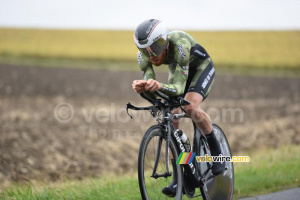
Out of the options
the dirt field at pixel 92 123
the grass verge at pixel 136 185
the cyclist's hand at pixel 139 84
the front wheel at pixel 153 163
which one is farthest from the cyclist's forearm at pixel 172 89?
the dirt field at pixel 92 123

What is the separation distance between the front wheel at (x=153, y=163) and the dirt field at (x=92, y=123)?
119 inches

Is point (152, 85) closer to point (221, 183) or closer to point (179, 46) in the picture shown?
point (179, 46)

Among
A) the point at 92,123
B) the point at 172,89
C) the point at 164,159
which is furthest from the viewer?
the point at 92,123

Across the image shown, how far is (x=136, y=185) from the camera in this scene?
22.6 ft

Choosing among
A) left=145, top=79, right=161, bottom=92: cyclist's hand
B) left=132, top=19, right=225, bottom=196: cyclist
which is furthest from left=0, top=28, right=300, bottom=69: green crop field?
left=145, top=79, right=161, bottom=92: cyclist's hand

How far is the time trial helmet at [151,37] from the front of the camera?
4.67 m

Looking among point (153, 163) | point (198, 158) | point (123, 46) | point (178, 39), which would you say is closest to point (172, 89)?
point (178, 39)

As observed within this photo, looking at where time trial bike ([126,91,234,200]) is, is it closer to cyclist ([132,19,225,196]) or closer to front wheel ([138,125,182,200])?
front wheel ([138,125,182,200])

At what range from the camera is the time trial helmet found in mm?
4672

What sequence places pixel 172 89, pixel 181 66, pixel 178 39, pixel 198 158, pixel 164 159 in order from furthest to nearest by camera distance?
pixel 198 158
pixel 178 39
pixel 181 66
pixel 164 159
pixel 172 89

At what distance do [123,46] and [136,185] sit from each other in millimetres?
39080

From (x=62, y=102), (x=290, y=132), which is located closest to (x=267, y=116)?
(x=290, y=132)

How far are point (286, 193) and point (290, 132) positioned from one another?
7366mm

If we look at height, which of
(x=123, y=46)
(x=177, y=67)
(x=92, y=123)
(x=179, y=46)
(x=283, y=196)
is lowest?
(x=123, y=46)
